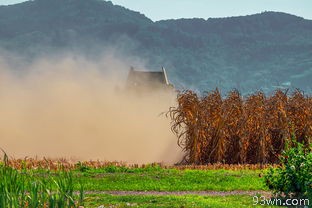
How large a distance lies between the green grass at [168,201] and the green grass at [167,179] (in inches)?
74.7

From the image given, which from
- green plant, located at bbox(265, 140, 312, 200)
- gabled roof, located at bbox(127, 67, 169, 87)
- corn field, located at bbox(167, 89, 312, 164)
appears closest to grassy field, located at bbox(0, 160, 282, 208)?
green plant, located at bbox(265, 140, 312, 200)

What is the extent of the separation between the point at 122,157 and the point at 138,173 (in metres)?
9.30

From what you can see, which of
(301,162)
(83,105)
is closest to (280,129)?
(301,162)

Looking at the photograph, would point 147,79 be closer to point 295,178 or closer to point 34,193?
point 295,178

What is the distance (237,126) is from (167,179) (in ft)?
20.9

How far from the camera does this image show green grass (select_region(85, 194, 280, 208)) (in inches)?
550

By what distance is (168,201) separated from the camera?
47.2 feet

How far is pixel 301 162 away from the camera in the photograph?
14938 mm

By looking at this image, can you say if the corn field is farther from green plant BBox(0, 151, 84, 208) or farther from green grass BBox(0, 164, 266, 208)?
green plant BBox(0, 151, 84, 208)

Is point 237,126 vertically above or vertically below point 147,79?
below

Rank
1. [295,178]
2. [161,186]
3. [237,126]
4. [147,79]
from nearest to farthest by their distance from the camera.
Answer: [295,178]
[161,186]
[237,126]
[147,79]

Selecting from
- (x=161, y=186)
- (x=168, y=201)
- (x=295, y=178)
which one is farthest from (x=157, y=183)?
(x=295, y=178)

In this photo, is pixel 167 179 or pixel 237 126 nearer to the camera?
pixel 167 179

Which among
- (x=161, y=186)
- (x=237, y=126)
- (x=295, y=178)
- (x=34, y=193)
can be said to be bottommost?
(x=161, y=186)
